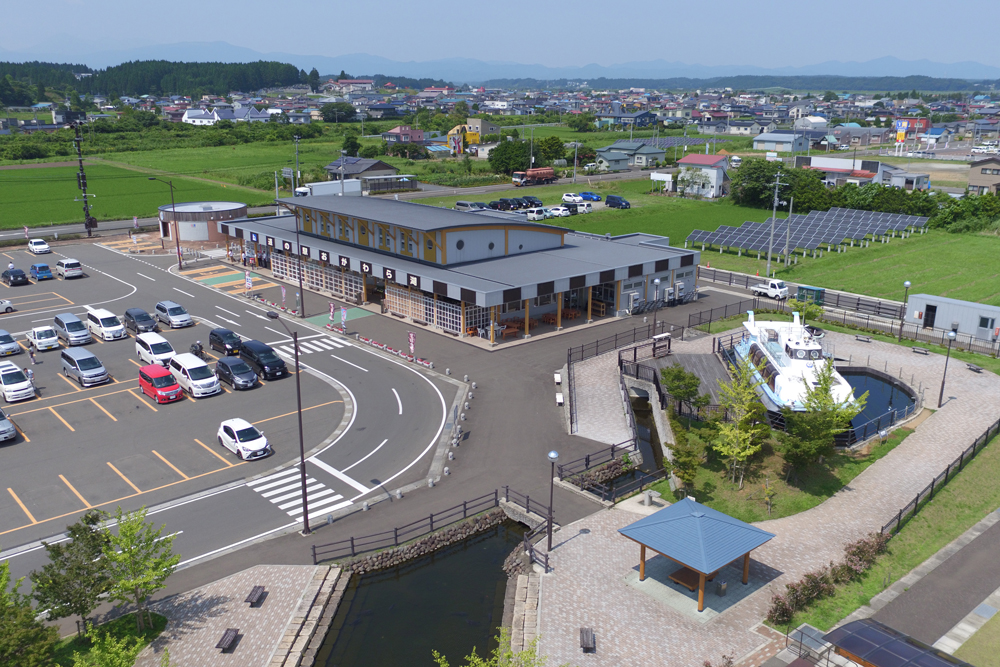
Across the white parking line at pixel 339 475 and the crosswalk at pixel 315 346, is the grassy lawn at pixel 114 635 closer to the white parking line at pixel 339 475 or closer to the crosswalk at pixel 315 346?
the white parking line at pixel 339 475

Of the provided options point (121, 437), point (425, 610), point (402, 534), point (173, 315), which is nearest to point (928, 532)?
point (425, 610)

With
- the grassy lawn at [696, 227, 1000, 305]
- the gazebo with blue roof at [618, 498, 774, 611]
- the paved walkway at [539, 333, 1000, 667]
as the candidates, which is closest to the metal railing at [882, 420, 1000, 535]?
the paved walkway at [539, 333, 1000, 667]

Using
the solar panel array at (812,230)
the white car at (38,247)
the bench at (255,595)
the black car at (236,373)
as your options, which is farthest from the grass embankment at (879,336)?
the white car at (38,247)

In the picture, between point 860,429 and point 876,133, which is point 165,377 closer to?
point 860,429

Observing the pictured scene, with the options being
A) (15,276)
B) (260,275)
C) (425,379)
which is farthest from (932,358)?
(15,276)

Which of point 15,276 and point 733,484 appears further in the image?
point 15,276

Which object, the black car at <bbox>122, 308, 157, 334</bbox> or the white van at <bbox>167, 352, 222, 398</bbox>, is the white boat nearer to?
the white van at <bbox>167, 352, 222, 398</bbox>
